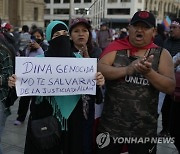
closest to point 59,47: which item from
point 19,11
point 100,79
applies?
point 100,79

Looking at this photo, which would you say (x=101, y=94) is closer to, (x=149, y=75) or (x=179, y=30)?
(x=149, y=75)

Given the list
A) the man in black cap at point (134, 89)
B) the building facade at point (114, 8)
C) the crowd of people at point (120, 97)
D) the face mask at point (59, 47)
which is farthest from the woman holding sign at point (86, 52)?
the building facade at point (114, 8)

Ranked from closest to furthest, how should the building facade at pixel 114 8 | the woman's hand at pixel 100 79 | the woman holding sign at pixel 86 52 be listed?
1. the woman's hand at pixel 100 79
2. the woman holding sign at pixel 86 52
3. the building facade at pixel 114 8

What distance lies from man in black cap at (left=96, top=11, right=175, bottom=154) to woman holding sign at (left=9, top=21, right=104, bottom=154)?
18 centimetres

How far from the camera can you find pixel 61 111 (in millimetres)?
2863

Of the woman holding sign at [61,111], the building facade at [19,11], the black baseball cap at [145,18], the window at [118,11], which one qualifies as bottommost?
the woman holding sign at [61,111]

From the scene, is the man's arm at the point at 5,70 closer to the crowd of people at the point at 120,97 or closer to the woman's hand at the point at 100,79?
the crowd of people at the point at 120,97

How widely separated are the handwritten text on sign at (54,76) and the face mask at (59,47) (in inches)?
2.9

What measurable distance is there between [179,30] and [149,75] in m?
3.01

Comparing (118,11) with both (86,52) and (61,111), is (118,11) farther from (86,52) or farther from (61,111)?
(61,111)

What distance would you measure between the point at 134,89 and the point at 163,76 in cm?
27

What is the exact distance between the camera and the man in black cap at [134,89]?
2.78 metres

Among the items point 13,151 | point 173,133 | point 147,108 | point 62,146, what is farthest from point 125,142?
point 13,151

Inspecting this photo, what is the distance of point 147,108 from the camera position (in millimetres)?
2820
